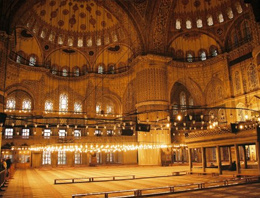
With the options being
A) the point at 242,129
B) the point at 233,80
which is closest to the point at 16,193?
the point at 242,129

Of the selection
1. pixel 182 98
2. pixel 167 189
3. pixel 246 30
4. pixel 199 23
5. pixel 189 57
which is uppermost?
pixel 199 23

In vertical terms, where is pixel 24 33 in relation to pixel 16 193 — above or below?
above

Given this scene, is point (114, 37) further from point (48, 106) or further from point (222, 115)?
point (222, 115)

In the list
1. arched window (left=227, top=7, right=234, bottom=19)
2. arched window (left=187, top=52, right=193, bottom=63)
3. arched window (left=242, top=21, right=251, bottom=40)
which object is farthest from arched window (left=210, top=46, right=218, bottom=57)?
arched window (left=242, top=21, right=251, bottom=40)

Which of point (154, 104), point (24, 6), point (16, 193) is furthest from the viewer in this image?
point (154, 104)

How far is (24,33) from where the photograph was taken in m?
27.2

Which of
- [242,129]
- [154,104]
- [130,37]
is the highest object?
[130,37]

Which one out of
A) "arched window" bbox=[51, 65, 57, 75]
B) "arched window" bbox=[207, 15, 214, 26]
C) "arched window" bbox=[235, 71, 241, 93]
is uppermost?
"arched window" bbox=[207, 15, 214, 26]

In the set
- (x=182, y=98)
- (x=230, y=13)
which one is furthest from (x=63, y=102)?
(x=230, y=13)

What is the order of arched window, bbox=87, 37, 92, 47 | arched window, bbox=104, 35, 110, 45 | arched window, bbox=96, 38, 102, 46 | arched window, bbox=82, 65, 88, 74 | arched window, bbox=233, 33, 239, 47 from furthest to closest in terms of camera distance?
arched window, bbox=82, 65, 88, 74 → arched window, bbox=87, 37, 92, 47 → arched window, bbox=96, 38, 102, 46 → arched window, bbox=104, 35, 110, 45 → arched window, bbox=233, 33, 239, 47

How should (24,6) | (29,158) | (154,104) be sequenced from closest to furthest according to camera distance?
(24,6) → (154,104) → (29,158)

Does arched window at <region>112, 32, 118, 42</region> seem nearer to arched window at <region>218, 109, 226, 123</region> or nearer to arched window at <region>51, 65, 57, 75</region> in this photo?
arched window at <region>51, 65, 57, 75</region>

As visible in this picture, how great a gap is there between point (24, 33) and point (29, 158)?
518 inches

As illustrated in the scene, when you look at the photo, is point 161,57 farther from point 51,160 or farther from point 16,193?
point 16,193
